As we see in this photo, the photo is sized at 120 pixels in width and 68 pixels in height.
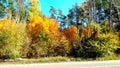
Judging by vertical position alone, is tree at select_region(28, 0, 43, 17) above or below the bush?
above

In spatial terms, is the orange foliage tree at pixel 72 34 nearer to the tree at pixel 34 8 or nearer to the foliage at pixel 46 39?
the foliage at pixel 46 39

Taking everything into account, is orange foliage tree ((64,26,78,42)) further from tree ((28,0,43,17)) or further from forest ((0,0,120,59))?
tree ((28,0,43,17))

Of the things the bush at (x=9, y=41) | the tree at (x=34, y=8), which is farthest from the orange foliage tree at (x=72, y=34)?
the bush at (x=9, y=41)

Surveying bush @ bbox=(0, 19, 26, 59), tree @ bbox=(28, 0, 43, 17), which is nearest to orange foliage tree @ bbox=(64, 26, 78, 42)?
tree @ bbox=(28, 0, 43, 17)

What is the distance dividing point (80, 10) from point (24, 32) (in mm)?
19150

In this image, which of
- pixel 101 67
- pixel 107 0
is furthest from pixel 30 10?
pixel 101 67

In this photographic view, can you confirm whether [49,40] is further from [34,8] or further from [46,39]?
[34,8]

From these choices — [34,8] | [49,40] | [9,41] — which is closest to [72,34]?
[49,40]

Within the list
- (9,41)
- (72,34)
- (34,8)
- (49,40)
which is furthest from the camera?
(34,8)

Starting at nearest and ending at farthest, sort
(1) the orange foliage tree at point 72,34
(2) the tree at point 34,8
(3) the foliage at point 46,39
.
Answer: (3) the foliage at point 46,39
(1) the orange foliage tree at point 72,34
(2) the tree at point 34,8

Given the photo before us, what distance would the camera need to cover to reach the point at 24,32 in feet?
122

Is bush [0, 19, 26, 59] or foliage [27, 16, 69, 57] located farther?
foliage [27, 16, 69, 57]

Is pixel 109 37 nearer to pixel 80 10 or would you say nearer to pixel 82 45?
pixel 82 45

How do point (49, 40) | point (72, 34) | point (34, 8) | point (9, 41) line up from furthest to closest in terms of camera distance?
point (34, 8) < point (72, 34) < point (49, 40) < point (9, 41)
